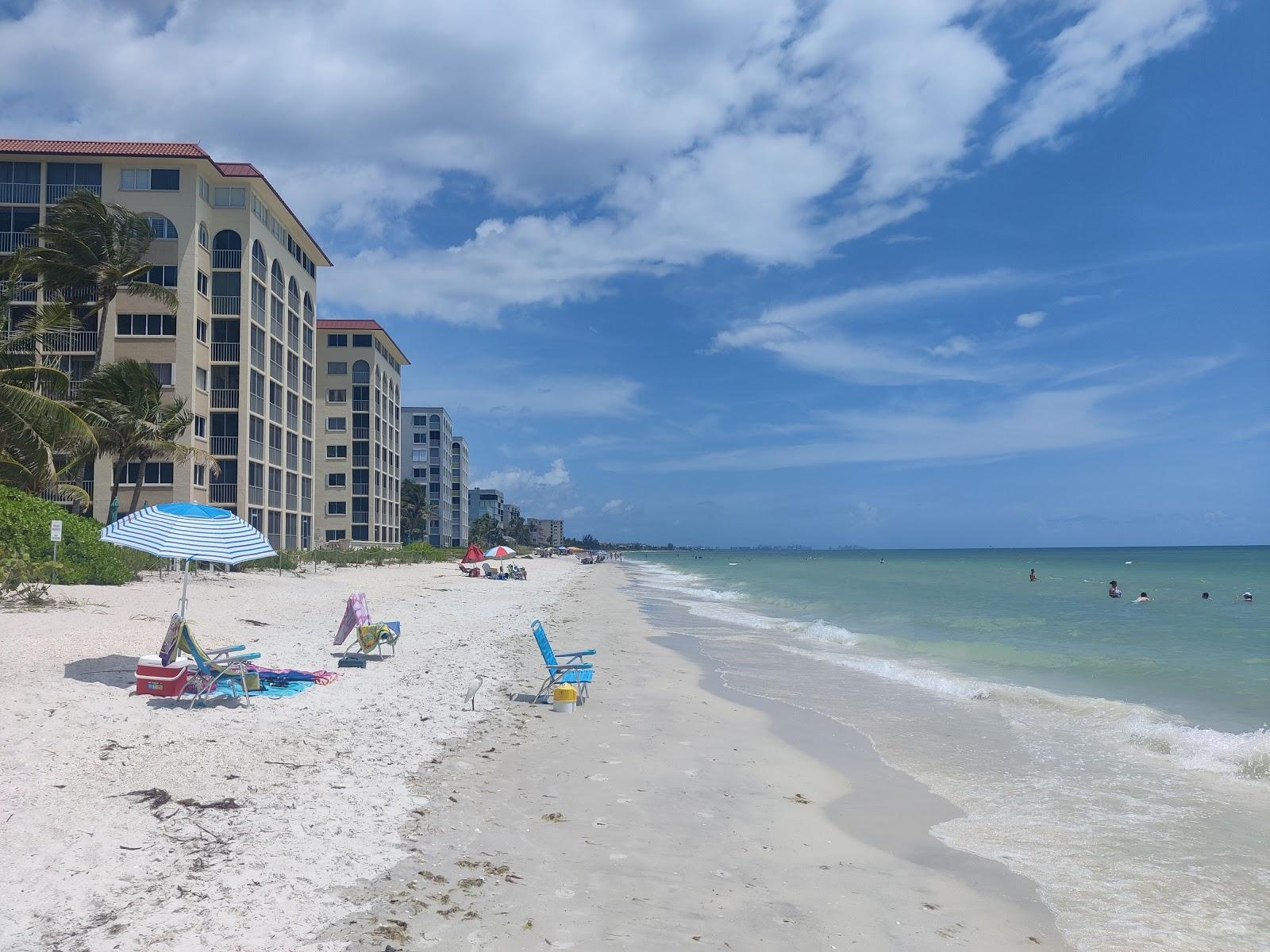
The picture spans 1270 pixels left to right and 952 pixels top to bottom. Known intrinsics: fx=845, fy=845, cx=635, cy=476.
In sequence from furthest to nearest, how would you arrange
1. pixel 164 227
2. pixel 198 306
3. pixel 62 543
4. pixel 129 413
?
pixel 198 306 → pixel 164 227 → pixel 129 413 → pixel 62 543

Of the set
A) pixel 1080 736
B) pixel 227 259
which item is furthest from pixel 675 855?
pixel 227 259

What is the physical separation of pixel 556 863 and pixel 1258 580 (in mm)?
79214

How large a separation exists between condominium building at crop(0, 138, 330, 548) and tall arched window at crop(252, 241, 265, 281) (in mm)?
112

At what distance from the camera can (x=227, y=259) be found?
39219 mm

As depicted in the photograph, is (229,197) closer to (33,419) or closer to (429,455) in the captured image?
(33,419)

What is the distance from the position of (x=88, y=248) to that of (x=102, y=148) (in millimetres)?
12240

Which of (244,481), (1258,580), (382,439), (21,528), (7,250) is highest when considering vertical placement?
(7,250)

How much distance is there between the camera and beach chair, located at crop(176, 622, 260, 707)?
839cm

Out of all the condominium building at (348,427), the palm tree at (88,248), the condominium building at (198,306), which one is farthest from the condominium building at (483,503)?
the palm tree at (88,248)

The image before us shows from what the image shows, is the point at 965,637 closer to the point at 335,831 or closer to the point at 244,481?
the point at 335,831

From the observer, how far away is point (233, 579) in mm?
24328

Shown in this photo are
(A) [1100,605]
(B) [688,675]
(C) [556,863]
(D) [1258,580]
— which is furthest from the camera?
(D) [1258,580]

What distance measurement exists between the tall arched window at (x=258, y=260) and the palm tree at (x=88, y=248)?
1146 cm

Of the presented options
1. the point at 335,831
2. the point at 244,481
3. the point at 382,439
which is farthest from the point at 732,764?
the point at 382,439
